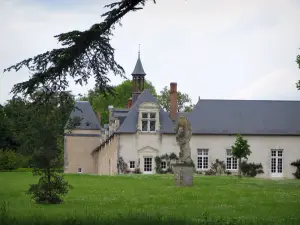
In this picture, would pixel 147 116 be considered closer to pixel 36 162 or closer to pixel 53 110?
pixel 36 162

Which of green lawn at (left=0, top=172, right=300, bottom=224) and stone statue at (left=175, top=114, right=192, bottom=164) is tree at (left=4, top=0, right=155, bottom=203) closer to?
green lawn at (left=0, top=172, right=300, bottom=224)

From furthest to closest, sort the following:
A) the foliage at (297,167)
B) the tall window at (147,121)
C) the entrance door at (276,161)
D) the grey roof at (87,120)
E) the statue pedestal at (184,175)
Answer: the grey roof at (87,120), the entrance door at (276,161), the foliage at (297,167), the tall window at (147,121), the statue pedestal at (184,175)

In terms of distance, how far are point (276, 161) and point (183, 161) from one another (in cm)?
2496

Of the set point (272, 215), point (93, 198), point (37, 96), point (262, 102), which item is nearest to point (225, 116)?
point (262, 102)

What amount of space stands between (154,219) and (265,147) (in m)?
39.7

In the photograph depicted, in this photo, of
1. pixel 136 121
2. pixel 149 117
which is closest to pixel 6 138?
pixel 136 121

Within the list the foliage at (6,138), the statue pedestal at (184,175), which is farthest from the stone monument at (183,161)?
the foliage at (6,138)

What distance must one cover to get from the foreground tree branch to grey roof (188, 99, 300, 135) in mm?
38912

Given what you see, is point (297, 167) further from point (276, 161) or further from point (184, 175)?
point (184, 175)

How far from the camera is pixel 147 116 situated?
51438 millimetres

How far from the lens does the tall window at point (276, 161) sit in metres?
52.0

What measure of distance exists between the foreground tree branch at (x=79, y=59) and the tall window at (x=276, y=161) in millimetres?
40304

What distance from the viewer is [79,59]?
42.7ft

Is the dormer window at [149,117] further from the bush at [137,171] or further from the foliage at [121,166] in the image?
the bush at [137,171]
